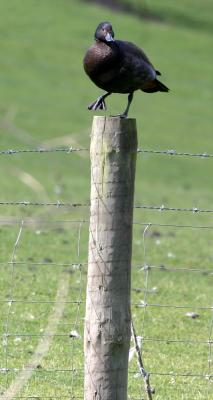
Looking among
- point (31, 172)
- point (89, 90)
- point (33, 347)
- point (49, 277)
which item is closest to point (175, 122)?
point (89, 90)

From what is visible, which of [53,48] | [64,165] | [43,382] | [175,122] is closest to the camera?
[43,382]

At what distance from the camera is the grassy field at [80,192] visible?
8.10 metres

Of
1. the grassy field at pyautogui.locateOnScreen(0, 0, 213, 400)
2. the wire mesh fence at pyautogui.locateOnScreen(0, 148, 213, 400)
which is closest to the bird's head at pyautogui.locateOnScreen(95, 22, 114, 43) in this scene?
the wire mesh fence at pyautogui.locateOnScreen(0, 148, 213, 400)

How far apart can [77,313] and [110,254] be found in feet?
4.56

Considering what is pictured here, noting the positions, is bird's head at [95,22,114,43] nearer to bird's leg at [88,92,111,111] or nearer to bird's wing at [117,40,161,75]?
bird's wing at [117,40,161,75]

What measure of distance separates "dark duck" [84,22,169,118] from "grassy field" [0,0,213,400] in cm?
113

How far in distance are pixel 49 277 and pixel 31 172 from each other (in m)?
11.4

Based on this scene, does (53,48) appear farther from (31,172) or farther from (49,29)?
(31,172)

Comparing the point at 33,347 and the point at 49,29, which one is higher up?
the point at 49,29

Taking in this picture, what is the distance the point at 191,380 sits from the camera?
25.1ft

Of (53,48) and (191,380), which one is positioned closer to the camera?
(191,380)

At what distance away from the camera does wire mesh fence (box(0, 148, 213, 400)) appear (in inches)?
282

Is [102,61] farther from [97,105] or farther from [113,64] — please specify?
[97,105]

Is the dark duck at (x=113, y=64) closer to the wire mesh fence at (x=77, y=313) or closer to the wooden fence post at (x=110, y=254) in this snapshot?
the wooden fence post at (x=110, y=254)
